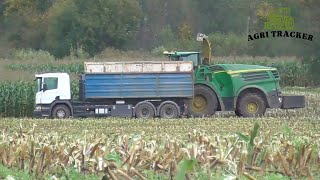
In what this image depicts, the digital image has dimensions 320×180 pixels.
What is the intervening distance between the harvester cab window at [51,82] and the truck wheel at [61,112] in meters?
0.80

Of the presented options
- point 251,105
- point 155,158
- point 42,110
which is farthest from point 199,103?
point 155,158

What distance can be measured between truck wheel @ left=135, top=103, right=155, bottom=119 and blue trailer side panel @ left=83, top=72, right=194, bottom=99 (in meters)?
0.35

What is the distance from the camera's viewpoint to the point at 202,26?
51.4 meters

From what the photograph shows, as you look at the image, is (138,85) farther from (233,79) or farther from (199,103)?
(233,79)

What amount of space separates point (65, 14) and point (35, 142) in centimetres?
4853

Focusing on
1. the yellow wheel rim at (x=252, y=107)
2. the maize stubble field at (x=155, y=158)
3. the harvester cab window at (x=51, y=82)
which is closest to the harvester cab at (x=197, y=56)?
the yellow wheel rim at (x=252, y=107)

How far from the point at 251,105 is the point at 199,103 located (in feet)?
5.67

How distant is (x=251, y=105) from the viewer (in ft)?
88.2

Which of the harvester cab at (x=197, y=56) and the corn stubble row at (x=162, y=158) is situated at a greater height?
the harvester cab at (x=197, y=56)

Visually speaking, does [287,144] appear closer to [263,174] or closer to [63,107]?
[263,174]

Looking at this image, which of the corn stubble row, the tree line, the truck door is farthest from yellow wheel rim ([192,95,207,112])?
the tree line

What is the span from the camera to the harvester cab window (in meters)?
26.9

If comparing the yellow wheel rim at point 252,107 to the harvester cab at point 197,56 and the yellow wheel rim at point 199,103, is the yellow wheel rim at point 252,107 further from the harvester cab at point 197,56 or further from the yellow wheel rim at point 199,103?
the harvester cab at point 197,56

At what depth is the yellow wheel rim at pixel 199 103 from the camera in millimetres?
26859
